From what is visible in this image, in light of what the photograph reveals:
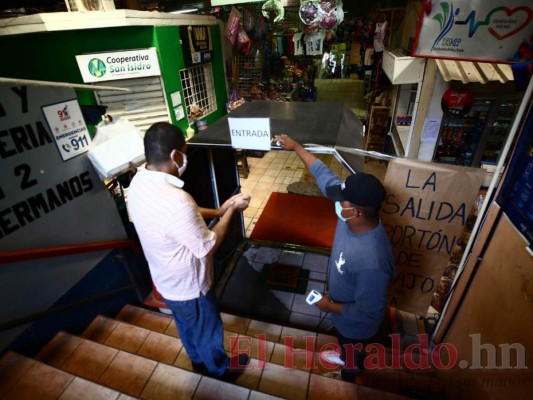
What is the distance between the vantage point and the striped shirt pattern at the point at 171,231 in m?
1.82

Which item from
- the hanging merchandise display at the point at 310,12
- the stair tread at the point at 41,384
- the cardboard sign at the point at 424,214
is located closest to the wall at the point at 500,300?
the cardboard sign at the point at 424,214

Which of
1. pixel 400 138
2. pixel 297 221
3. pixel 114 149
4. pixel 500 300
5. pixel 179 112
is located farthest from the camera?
pixel 179 112

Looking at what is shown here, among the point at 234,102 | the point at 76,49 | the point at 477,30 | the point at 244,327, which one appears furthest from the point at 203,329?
the point at 234,102

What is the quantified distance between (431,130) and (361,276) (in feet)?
17.7

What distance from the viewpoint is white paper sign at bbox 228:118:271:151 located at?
264 cm

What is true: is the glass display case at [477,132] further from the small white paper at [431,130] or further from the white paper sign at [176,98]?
the white paper sign at [176,98]

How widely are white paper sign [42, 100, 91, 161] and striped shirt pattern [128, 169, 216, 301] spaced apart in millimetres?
1150

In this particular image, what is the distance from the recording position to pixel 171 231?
1.84 metres

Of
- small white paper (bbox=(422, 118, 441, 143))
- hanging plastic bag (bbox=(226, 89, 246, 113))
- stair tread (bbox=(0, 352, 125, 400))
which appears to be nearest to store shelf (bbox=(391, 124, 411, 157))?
small white paper (bbox=(422, 118, 441, 143))

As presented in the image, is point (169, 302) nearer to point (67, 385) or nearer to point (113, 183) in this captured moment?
point (67, 385)

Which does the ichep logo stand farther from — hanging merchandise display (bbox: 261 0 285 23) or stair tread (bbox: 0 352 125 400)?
stair tread (bbox: 0 352 125 400)

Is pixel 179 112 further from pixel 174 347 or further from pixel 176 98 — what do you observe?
pixel 174 347

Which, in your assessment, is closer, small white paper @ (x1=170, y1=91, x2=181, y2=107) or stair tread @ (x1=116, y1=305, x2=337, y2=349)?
stair tread @ (x1=116, y1=305, x2=337, y2=349)

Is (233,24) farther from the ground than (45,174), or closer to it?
farther from the ground
